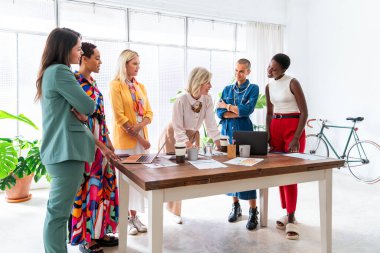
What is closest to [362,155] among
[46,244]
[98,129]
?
[98,129]

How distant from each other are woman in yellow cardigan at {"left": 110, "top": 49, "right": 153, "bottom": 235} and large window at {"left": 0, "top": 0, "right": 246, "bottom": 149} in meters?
1.61

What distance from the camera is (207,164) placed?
1.85 meters

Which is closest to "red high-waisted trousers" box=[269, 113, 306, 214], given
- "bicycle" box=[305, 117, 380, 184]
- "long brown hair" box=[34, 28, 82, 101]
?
"long brown hair" box=[34, 28, 82, 101]

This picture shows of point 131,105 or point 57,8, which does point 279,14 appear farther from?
point 131,105

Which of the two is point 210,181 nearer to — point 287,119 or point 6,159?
point 287,119

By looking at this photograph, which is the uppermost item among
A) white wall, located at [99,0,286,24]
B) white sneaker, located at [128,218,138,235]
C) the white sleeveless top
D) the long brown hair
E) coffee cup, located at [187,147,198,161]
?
white wall, located at [99,0,286,24]

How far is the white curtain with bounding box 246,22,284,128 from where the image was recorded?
5387 millimetres

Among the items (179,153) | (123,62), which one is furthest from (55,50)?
(179,153)

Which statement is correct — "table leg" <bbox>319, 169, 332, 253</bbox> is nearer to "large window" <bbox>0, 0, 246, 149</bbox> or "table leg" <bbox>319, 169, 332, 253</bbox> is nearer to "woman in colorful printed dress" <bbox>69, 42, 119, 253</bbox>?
"woman in colorful printed dress" <bbox>69, 42, 119, 253</bbox>

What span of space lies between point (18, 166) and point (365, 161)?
4.69 m

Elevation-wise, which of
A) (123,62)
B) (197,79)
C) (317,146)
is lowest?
(317,146)

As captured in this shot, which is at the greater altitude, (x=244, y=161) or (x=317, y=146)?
(x=244, y=161)

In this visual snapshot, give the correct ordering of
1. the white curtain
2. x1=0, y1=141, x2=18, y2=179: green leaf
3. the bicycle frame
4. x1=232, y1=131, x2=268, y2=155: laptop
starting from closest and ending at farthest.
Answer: x1=232, y1=131, x2=268, y2=155: laptop < x1=0, y1=141, x2=18, y2=179: green leaf < the bicycle frame < the white curtain

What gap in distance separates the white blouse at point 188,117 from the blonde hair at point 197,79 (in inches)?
3.1
